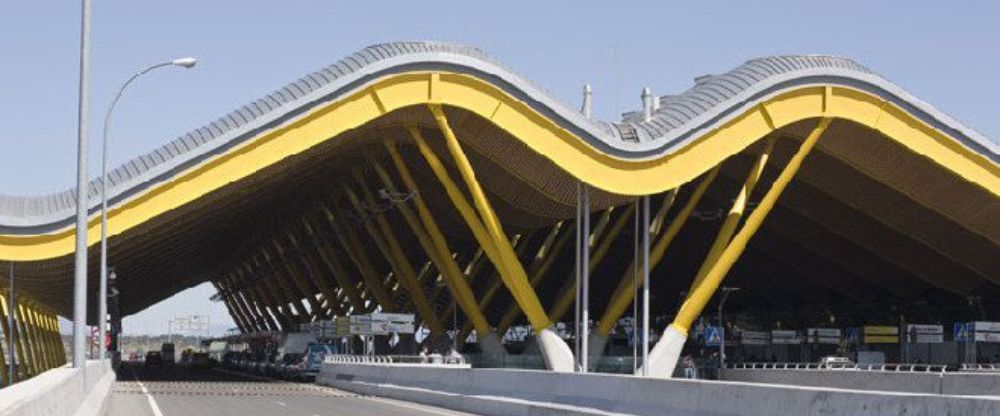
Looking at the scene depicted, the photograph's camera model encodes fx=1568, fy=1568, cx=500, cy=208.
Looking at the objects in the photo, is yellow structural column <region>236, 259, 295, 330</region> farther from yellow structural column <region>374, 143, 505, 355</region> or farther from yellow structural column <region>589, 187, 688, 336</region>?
yellow structural column <region>589, 187, 688, 336</region>

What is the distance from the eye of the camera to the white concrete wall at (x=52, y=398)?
1546 centimetres

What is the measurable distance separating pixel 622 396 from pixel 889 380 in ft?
53.2

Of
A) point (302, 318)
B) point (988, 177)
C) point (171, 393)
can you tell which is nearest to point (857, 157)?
point (988, 177)

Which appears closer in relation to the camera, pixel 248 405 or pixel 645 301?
pixel 248 405

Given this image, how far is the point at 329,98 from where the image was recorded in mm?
56094

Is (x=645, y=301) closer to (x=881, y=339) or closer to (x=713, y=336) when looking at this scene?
(x=713, y=336)

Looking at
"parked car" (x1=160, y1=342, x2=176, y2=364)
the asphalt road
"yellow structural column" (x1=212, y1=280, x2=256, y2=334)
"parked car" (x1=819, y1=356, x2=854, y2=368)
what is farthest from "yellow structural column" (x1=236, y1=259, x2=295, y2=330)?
the asphalt road

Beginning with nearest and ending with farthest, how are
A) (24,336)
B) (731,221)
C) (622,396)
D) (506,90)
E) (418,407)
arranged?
(622,396) < (418,407) < (506,90) < (731,221) < (24,336)

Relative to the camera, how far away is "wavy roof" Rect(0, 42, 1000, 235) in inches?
2181

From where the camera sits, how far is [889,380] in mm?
42688

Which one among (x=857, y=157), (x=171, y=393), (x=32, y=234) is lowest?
(x=171, y=393)

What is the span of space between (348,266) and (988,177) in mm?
64168

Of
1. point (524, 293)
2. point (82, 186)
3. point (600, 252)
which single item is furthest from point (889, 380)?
point (600, 252)

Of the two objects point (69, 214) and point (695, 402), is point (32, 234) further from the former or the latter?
point (695, 402)
